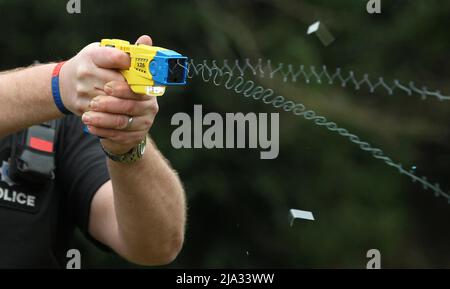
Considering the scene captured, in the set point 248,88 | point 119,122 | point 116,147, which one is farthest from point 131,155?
point 248,88

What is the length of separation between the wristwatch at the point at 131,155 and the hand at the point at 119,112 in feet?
0.34

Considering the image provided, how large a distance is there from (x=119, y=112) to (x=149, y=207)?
398mm

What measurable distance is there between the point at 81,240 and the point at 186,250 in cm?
52

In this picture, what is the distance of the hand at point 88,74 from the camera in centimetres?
159

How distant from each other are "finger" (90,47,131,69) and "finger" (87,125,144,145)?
0.12 m

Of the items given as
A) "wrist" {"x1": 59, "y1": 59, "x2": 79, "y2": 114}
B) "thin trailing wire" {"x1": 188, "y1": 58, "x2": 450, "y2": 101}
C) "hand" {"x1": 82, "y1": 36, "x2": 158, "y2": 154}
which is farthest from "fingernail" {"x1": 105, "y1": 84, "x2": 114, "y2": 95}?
"thin trailing wire" {"x1": 188, "y1": 58, "x2": 450, "y2": 101}

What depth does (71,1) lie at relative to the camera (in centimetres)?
317

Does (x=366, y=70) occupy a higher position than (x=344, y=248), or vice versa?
(x=366, y=70)

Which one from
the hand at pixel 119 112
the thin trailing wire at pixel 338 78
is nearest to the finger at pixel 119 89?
the hand at pixel 119 112

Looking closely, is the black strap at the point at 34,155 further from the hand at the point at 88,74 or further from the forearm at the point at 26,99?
the hand at the point at 88,74

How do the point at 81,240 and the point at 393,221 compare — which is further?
the point at 393,221

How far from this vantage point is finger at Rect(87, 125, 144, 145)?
163 cm

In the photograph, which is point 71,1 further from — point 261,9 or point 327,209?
point 327,209
